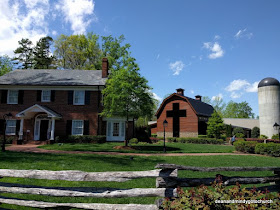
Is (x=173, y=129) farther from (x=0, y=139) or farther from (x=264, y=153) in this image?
(x=0, y=139)

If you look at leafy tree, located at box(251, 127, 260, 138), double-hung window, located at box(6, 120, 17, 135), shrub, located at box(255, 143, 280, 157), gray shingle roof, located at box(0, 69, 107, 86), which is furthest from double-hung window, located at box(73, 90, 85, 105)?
leafy tree, located at box(251, 127, 260, 138)

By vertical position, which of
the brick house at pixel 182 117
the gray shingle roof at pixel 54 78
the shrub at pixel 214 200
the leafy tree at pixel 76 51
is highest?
the leafy tree at pixel 76 51

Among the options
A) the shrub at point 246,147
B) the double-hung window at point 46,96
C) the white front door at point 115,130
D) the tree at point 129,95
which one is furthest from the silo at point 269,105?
the double-hung window at point 46,96

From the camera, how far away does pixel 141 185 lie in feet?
22.9

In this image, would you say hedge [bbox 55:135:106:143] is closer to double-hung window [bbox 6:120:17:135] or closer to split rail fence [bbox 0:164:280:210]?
double-hung window [bbox 6:120:17:135]

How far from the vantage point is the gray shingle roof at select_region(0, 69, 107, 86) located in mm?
23984

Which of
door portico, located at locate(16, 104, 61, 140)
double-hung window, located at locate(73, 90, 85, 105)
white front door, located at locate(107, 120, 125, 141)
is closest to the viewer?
door portico, located at locate(16, 104, 61, 140)

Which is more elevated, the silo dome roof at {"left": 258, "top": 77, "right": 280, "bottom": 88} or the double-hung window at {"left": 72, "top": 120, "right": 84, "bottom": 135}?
the silo dome roof at {"left": 258, "top": 77, "right": 280, "bottom": 88}

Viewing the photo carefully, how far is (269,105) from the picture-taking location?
35844 mm

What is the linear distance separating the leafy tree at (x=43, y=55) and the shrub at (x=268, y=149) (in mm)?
45823

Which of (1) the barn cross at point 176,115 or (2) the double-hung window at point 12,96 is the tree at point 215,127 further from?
(2) the double-hung window at point 12,96

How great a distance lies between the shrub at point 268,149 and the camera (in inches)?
654

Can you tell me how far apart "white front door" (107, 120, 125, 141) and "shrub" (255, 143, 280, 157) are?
47.0 feet

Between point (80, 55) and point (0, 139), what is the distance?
2805 centimetres
